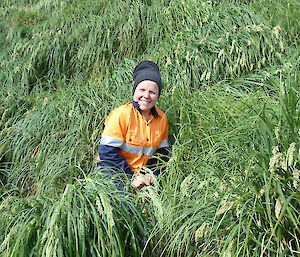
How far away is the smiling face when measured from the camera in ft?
12.4

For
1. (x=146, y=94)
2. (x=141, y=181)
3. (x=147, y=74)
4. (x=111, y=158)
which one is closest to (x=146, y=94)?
(x=146, y=94)

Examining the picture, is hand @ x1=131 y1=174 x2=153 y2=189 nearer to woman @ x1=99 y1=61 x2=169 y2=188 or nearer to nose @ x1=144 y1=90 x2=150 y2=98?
woman @ x1=99 y1=61 x2=169 y2=188

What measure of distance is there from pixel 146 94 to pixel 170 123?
0.49m

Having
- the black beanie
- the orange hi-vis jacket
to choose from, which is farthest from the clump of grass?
the black beanie

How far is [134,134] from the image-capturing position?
3.78 meters

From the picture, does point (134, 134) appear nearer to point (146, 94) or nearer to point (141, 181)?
point (146, 94)

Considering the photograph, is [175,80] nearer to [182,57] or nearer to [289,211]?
[182,57]

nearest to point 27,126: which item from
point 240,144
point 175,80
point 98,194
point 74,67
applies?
point 74,67

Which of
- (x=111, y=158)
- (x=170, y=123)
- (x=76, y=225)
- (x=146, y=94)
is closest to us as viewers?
(x=76, y=225)

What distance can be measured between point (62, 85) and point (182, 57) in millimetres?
1449

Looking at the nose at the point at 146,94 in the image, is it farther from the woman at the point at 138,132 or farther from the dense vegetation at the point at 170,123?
the dense vegetation at the point at 170,123

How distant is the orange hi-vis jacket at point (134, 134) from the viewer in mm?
3682

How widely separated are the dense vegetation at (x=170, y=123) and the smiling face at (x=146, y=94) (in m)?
0.30

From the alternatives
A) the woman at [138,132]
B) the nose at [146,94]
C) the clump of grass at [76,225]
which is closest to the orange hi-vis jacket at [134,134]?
the woman at [138,132]
